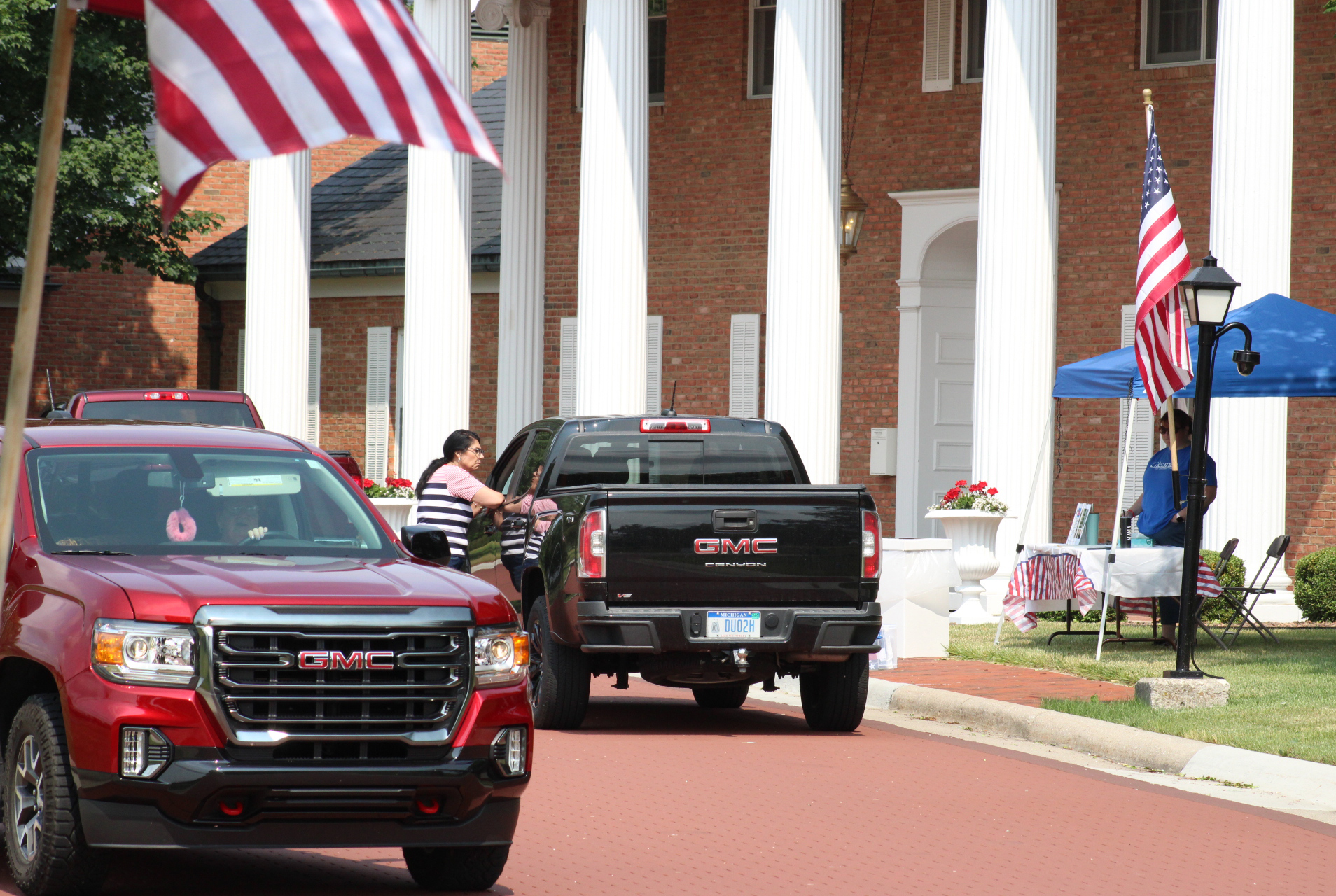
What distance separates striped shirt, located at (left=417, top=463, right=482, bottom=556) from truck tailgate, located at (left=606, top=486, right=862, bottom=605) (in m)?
2.35

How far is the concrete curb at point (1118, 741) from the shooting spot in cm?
922

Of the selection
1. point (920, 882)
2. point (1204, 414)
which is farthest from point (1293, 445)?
point (920, 882)

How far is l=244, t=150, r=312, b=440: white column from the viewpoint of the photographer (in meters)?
22.8

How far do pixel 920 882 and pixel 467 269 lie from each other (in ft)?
52.8

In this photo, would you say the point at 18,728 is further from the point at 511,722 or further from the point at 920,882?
the point at 920,882

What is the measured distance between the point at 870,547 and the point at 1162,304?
3733mm

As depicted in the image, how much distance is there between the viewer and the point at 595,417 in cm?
1170

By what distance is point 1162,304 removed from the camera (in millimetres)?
12961

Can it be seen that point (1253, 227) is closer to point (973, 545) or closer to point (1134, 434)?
point (973, 545)

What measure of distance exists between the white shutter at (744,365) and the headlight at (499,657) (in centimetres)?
1892

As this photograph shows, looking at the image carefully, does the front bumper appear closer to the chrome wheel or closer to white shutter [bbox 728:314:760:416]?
the chrome wheel

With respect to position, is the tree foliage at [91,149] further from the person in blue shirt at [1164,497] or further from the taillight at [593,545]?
the taillight at [593,545]

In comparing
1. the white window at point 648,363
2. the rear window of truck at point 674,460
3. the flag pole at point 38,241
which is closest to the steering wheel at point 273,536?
the flag pole at point 38,241

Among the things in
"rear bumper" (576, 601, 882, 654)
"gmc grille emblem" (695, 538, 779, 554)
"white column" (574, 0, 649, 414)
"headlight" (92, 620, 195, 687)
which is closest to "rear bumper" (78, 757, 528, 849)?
"headlight" (92, 620, 195, 687)
